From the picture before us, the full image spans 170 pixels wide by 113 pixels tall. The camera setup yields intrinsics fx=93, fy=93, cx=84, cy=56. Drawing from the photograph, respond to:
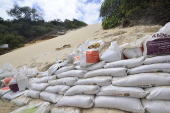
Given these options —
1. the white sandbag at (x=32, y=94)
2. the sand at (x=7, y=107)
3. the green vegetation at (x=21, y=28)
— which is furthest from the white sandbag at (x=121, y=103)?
the green vegetation at (x=21, y=28)

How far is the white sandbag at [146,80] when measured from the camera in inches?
41.7

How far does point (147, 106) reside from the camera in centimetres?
101

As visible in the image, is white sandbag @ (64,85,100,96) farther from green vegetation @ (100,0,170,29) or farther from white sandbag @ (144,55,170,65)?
green vegetation @ (100,0,170,29)

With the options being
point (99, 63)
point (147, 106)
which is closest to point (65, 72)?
point (99, 63)

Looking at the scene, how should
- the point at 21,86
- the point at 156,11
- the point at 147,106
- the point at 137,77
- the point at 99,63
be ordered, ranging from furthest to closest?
the point at 156,11 < the point at 21,86 < the point at 99,63 < the point at 137,77 < the point at 147,106

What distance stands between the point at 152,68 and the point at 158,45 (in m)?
0.31

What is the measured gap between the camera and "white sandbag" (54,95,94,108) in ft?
4.08

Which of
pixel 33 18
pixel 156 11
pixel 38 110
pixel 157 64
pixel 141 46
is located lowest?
pixel 38 110

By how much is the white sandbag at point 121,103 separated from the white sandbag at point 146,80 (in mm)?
183

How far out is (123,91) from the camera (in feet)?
3.82

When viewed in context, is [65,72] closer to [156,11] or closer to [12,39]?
[156,11]

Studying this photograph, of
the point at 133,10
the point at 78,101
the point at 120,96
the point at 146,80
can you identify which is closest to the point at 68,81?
the point at 78,101

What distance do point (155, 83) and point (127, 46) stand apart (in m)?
0.67

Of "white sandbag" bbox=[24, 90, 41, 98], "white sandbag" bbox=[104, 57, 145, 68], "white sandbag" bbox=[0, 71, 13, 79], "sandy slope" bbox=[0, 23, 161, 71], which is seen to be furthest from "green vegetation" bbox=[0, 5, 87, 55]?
"white sandbag" bbox=[104, 57, 145, 68]
